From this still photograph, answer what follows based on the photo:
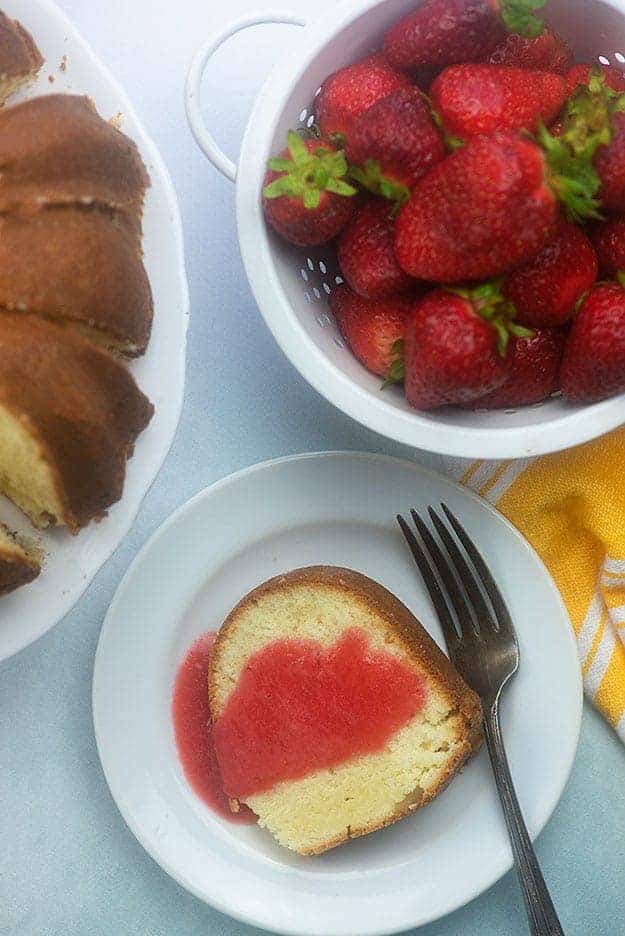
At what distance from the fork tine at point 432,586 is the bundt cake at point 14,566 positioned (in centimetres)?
52

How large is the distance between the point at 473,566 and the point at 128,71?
2.92 feet

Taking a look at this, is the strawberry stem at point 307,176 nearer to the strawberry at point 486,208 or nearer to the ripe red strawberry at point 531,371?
the strawberry at point 486,208

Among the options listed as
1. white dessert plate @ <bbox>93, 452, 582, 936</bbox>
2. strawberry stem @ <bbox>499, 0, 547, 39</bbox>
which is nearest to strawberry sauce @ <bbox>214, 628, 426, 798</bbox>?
white dessert plate @ <bbox>93, 452, 582, 936</bbox>

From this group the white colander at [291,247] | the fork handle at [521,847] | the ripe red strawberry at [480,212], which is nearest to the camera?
the ripe red strawberry at [480,212]

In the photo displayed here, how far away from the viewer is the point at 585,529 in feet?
4.91

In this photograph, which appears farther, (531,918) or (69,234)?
(531,918)

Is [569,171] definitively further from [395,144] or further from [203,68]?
[203,68]

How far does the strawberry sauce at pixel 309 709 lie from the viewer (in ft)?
4.74

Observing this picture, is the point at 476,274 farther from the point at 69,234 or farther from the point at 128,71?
the point at 128,71

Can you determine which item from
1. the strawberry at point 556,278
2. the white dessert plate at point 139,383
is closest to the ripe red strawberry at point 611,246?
the strawberry at point 556,278

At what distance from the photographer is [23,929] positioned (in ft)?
5.00

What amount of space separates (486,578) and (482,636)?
0.29ft

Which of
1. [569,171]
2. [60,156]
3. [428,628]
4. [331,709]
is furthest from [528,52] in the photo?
[331,709]

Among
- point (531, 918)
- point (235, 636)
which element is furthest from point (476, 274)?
point (531, 918)
